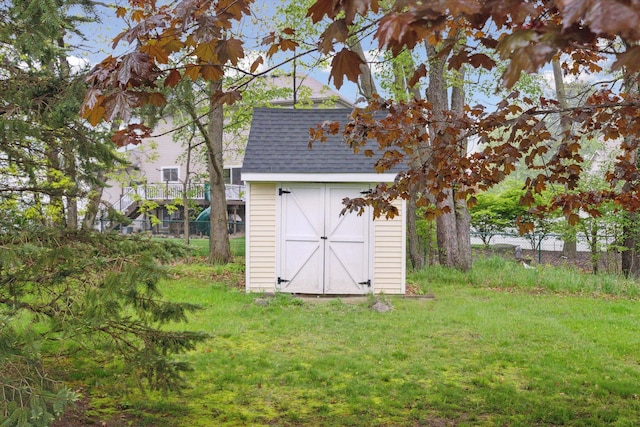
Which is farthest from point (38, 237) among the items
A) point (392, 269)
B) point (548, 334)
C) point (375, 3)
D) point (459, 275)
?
point (459, 275)

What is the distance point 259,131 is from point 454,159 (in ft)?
22.0

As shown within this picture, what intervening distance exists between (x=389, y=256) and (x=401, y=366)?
4.28 metres

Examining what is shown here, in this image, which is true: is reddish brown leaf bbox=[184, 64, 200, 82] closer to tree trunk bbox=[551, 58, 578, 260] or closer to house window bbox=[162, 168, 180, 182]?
tree trunk bbox=[551, 58, 578, 260]

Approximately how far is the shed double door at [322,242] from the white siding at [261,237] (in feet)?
0.60

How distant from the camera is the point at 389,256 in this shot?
33.4 feet

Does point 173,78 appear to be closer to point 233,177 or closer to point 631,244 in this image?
point 631,244

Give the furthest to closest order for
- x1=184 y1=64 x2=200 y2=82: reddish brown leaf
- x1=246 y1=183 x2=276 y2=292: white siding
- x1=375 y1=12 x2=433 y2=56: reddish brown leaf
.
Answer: x1=246 y1=183 x2=276 y2=292: white siding
x1=184 y1=64 x2=200 y2=82: reddish brown leaf
x1=375 y1=12 x2=433 y2=56: reddish brown leaf

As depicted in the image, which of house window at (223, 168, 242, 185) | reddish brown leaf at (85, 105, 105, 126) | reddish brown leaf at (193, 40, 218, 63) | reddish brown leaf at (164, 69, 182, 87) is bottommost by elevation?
reddish brown leaf at (85, 105, 105, 126)

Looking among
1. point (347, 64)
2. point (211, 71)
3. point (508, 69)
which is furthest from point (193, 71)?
point (508, 69)

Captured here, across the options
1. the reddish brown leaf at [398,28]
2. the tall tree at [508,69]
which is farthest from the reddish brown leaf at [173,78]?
the reddish brown leaf at [398,28]

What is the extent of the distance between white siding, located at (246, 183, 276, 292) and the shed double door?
184mm

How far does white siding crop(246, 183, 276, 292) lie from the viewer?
10.2m

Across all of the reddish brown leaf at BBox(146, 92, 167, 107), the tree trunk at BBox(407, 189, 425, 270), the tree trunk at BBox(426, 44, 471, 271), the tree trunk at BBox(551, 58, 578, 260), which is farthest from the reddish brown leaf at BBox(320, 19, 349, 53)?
the tree trunk at BBox(407, 189, 425, 270)

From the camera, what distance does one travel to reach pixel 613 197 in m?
4.92
